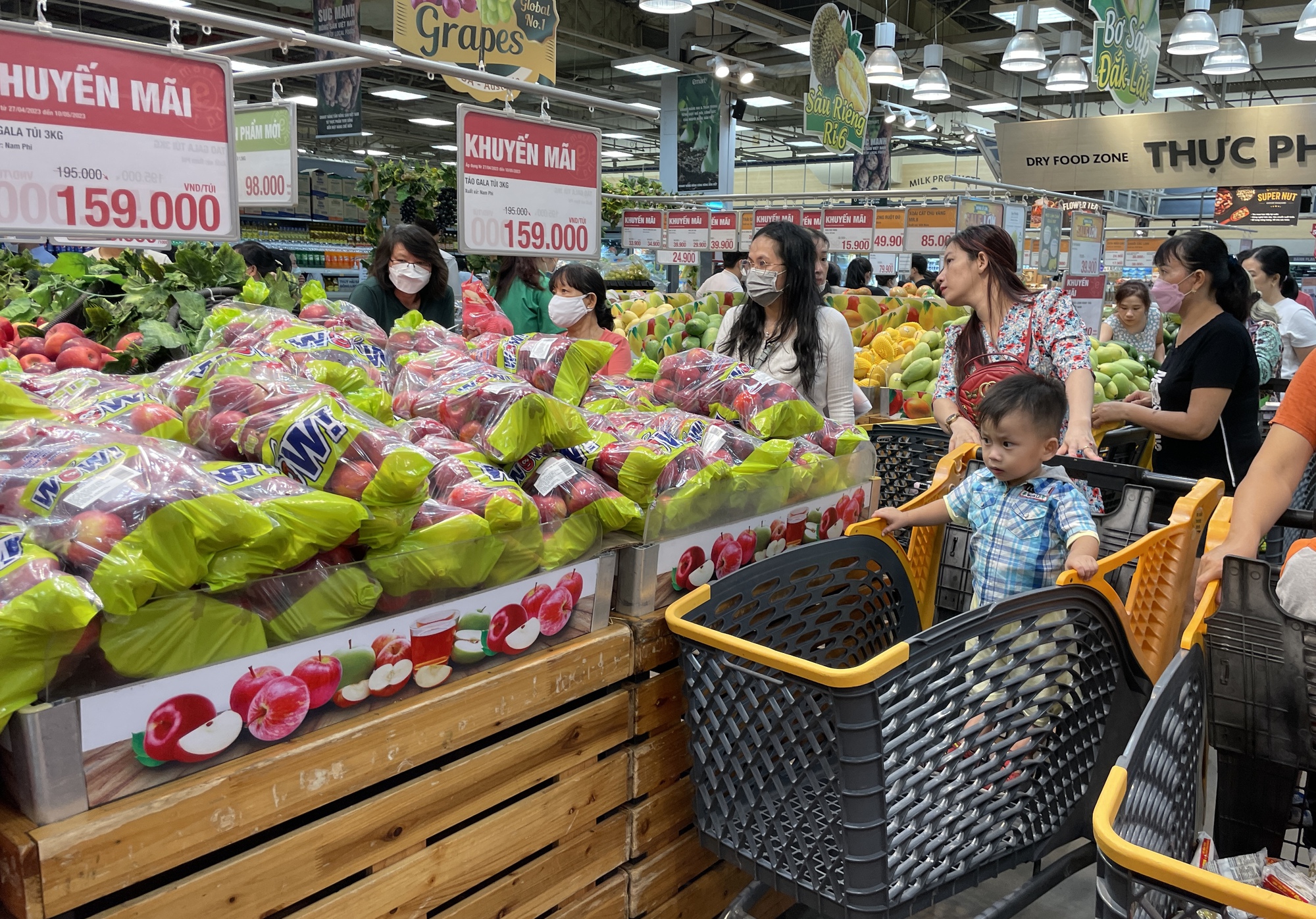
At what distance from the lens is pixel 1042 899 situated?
249 cm

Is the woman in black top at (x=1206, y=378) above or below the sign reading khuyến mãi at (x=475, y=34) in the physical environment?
below

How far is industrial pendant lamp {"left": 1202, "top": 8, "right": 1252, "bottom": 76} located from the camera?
8.80m

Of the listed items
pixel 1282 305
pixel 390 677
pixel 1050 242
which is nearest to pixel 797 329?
pixel 390 677

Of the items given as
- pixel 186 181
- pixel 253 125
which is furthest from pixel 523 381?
pixel 253 125

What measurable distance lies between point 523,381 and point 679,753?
2.51ft

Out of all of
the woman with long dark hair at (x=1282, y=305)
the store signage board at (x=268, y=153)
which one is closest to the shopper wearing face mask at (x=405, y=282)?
the store signage board at (x=268, y=153)

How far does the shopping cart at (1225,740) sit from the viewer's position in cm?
104

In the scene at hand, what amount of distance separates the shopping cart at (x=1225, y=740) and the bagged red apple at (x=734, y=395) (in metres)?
0.95

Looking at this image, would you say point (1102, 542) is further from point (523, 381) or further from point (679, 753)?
point (523, 381)

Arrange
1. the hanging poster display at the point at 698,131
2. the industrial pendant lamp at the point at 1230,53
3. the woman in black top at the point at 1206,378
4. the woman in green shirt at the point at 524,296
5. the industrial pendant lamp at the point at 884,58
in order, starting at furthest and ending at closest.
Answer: the hanging poster display at the point at 698,131 < the industrial pendant lamp at the point at 884,58 < the industrial pendant lamp at the point at 1230,53 < the woman in green shirt at the point at 524,296 < the woman in black top at the point at 1206,378

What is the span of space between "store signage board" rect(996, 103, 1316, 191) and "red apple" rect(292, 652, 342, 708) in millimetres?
6887

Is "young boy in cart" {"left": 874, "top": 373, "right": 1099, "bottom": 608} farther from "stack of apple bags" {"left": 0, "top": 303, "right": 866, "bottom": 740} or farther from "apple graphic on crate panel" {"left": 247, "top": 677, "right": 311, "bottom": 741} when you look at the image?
"apple graphic on crate panel" {"left": 247, "top": 677, "right": 311, "bottom": 741}

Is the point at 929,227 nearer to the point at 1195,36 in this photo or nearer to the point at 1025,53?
the point at 1195,36

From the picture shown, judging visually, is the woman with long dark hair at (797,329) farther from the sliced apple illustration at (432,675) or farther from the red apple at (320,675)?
the red apple at (320,675)
